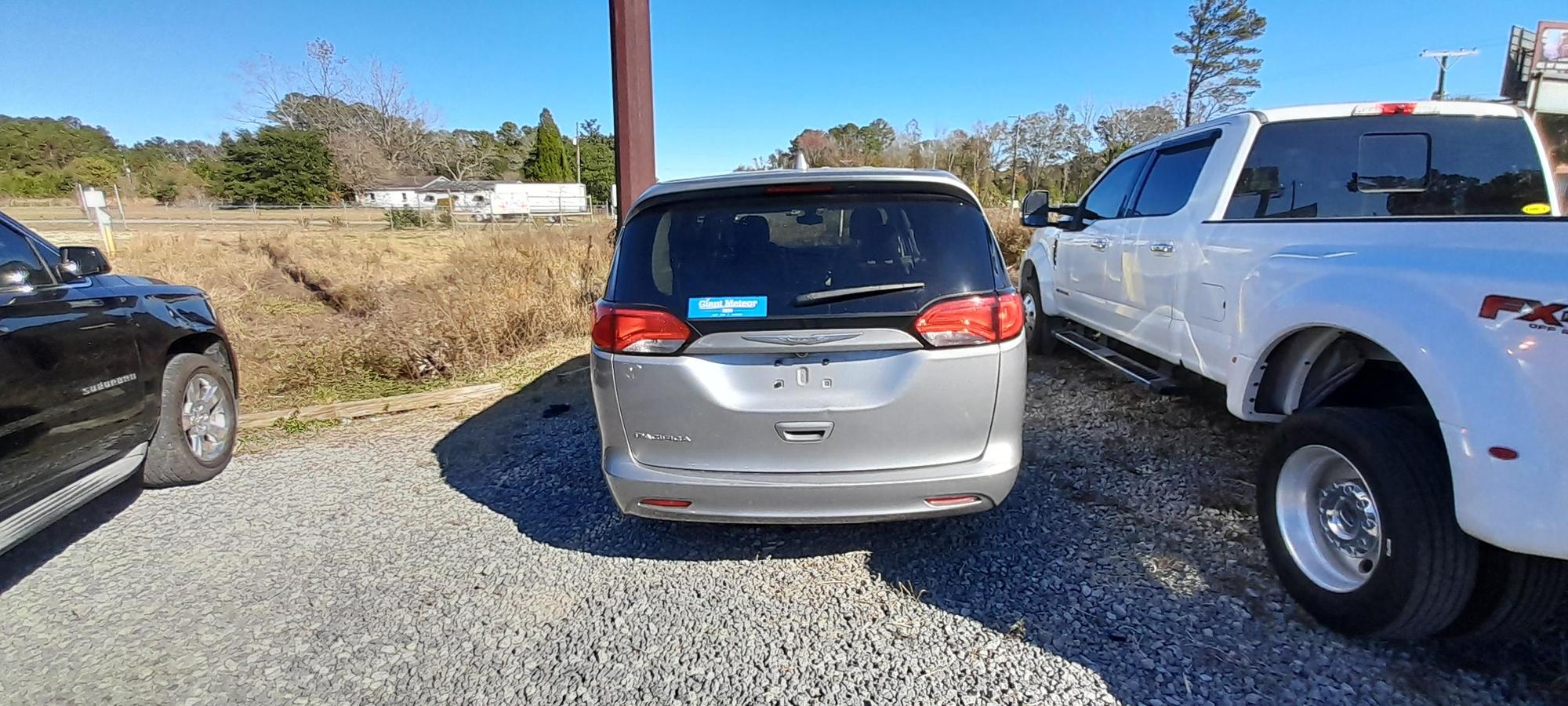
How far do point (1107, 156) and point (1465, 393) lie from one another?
88.0 feet

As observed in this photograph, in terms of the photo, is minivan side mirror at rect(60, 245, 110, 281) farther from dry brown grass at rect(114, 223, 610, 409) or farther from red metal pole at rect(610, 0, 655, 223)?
red metal pole at rect(610, 0, 655, 223)

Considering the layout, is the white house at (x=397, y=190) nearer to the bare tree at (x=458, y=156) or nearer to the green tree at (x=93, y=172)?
the bare tree at (x=458, y=156)

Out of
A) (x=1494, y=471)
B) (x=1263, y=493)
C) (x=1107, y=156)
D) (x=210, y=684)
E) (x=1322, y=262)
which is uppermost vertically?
(x=1107, y=156)

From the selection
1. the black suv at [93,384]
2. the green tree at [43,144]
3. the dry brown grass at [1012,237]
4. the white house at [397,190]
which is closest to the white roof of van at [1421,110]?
the black suv at [93,384]

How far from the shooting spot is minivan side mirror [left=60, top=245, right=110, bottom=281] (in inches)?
134

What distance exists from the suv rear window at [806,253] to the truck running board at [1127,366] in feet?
6.17

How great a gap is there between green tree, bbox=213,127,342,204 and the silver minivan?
5784 centimetres

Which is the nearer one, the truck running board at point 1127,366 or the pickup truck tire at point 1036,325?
the truck running board at point 1127,366

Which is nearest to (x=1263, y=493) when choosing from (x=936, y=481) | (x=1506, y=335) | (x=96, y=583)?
(x=1506, y=335)

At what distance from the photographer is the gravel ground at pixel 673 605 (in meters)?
2.18

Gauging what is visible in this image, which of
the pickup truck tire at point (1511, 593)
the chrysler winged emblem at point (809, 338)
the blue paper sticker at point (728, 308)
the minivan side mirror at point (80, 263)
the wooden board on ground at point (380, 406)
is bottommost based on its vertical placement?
the wooden board on ground at point (380, 406)

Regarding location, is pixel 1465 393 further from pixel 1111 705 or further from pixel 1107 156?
pixel 1107 156

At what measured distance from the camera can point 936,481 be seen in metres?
2.49

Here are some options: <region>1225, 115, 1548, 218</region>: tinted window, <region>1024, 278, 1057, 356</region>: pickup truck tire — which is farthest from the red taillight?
<region>1024, 278, 1057, 356</region>: pickup truck tire
